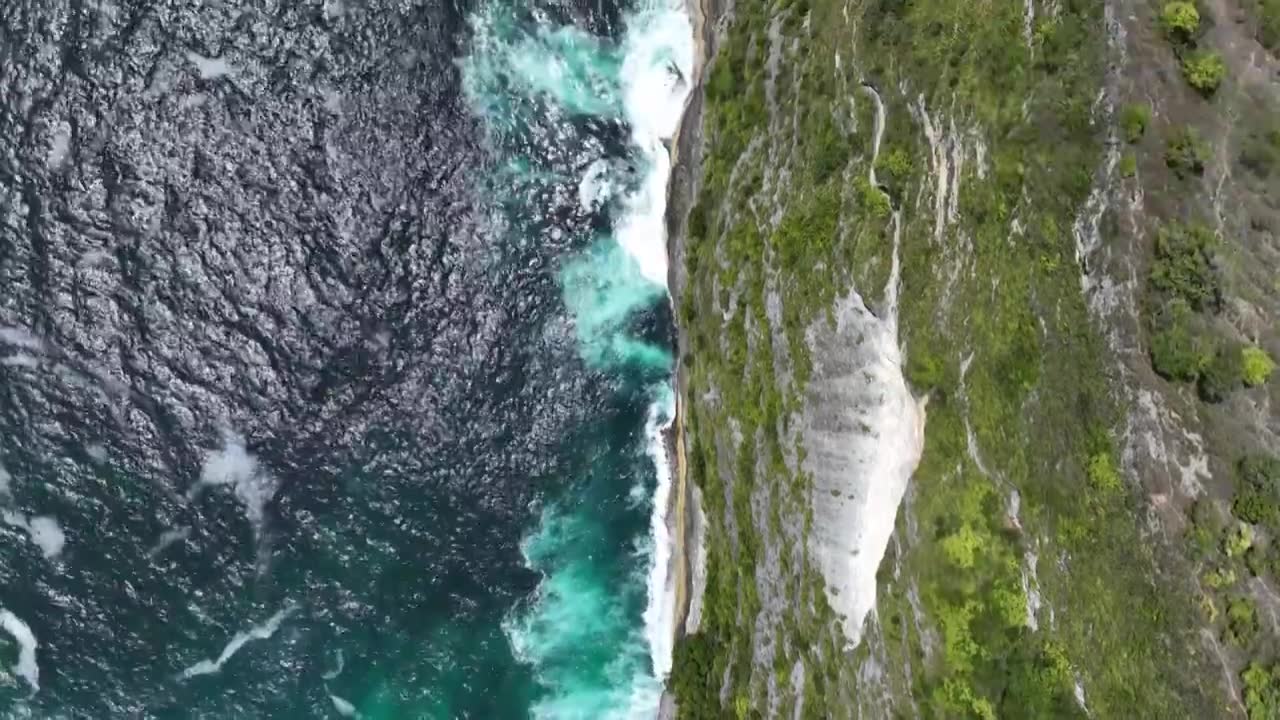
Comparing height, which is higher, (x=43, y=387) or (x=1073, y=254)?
(x=43, y=387)

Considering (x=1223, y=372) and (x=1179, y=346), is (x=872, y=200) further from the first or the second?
(x=1223, y=372)

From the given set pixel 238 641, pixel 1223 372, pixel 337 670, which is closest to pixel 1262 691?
pixel 1223 372

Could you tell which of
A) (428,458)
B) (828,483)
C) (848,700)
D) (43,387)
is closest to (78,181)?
(43,387)

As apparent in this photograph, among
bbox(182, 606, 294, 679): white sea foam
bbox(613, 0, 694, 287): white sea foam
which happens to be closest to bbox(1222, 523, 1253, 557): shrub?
bbox(613, 0, 694, 287): white sea foam

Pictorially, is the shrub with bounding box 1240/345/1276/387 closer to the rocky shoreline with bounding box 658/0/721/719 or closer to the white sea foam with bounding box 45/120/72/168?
the rocky shoreline with bounding box 658/0/721/719

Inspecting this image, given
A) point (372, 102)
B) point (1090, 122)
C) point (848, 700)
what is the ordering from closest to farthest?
point (1090, 122), point (848, 700), point (372, 102)

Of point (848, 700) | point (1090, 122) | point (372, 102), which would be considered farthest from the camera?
point (372, 102)

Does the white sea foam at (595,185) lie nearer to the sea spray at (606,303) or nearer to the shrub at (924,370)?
the sea spray at (606,303)

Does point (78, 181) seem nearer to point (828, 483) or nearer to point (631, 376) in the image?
point (631, 376)
